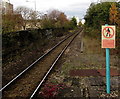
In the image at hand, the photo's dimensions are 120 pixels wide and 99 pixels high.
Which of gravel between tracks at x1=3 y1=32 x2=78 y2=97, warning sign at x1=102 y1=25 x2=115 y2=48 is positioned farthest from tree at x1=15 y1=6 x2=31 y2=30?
warning sign at x1=102 y1=25 x2=115 y2=48

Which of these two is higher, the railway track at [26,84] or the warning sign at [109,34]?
the warning sign at [109,34]

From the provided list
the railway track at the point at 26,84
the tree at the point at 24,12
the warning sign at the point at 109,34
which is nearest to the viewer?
the warning sign at the point at 109,34

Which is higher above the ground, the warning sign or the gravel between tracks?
the warning sign

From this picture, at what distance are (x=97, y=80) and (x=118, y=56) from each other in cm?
474

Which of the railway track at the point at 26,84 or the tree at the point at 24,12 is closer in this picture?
the railway track at the point at 26,84

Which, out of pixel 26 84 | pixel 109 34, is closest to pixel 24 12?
pixel 26 84

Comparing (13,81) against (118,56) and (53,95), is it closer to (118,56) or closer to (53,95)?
(53,95)

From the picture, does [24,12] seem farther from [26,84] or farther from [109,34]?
[109,34]

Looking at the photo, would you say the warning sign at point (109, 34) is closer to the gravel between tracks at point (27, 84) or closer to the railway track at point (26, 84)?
the railway track at point (26, 84)

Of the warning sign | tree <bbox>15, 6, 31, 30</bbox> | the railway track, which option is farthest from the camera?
tree <bbox>15, 6, 31, 30</bbox>

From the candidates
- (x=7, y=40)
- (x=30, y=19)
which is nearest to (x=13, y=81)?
(x=7, y=40)

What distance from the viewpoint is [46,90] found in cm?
551

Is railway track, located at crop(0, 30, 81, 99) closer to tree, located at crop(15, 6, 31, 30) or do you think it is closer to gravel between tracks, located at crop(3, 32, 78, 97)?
gravel between tracks, located at crop(3, 32, 78, 97)

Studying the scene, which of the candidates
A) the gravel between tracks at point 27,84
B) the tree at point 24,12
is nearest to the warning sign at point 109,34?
the gravel between tracks at point 27,84
